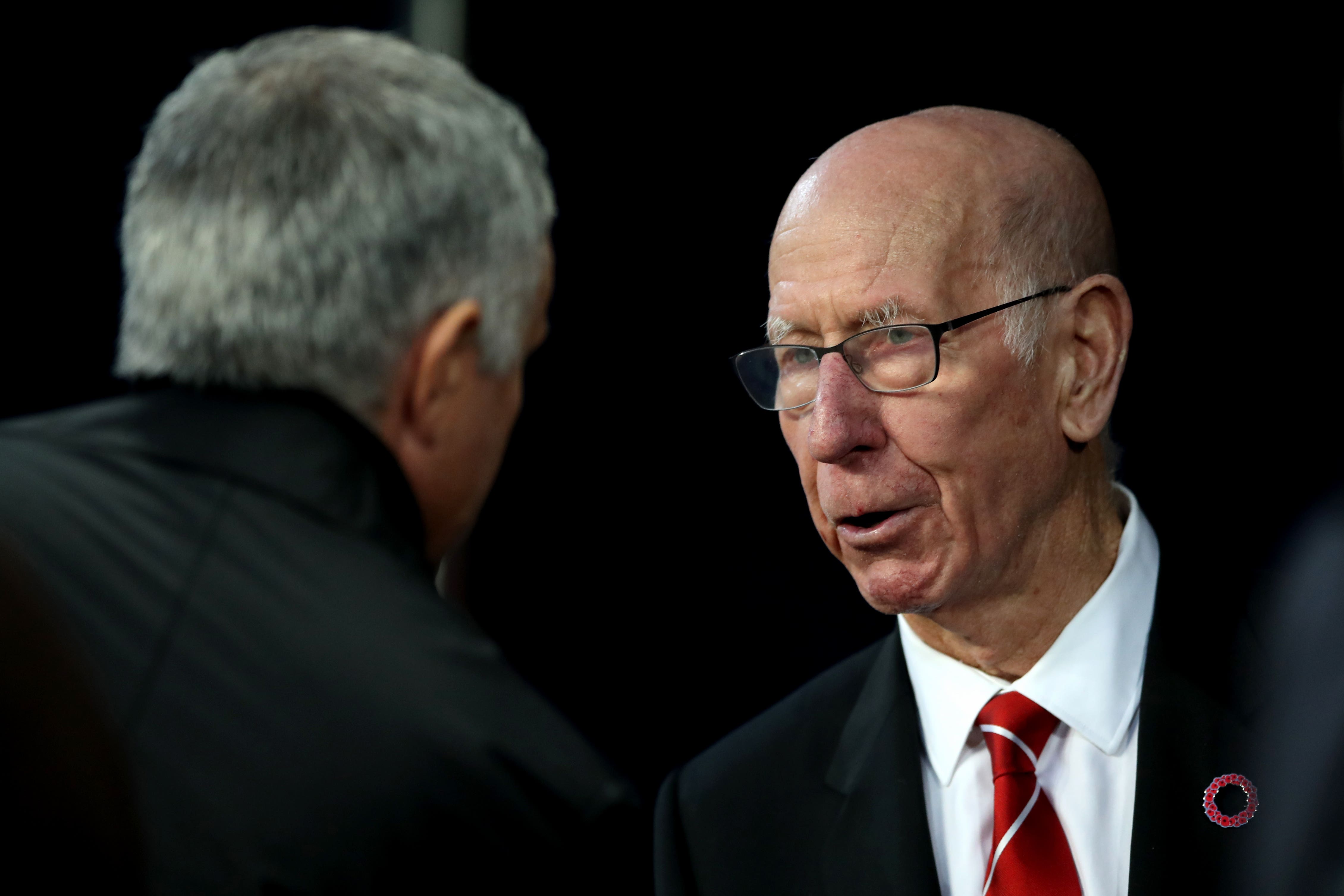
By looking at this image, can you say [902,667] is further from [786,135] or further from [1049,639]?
[786,135]

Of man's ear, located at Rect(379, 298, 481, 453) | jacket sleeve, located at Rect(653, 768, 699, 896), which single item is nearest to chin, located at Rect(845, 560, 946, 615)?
jacket sleeve, located at Rect(653, 768, 699, 896)

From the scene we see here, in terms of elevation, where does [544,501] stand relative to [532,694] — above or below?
below

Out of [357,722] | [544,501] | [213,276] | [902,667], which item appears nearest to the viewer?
[357,722]

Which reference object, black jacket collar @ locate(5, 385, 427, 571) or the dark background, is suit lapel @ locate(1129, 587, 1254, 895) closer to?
the dark background

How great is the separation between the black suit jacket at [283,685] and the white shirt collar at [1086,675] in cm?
90

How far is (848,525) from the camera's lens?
1984mm

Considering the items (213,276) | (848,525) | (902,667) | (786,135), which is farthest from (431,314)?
(786,135)

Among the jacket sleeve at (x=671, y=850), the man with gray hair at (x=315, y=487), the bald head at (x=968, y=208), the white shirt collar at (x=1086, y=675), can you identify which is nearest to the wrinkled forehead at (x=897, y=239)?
the bald head at (x=968, y=208)

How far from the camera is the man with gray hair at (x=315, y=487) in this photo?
1086 millimetres

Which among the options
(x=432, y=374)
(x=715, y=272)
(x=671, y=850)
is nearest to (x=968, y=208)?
(x=715, y=272)

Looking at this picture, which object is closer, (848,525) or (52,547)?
(52,547)

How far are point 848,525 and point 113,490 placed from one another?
3.67ft

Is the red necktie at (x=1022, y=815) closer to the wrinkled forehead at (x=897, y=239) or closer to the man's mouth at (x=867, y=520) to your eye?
the man's mouth at (x=867, y=520)

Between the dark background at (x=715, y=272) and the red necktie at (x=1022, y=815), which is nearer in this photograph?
the red necktie at (x=1022, y=815)
